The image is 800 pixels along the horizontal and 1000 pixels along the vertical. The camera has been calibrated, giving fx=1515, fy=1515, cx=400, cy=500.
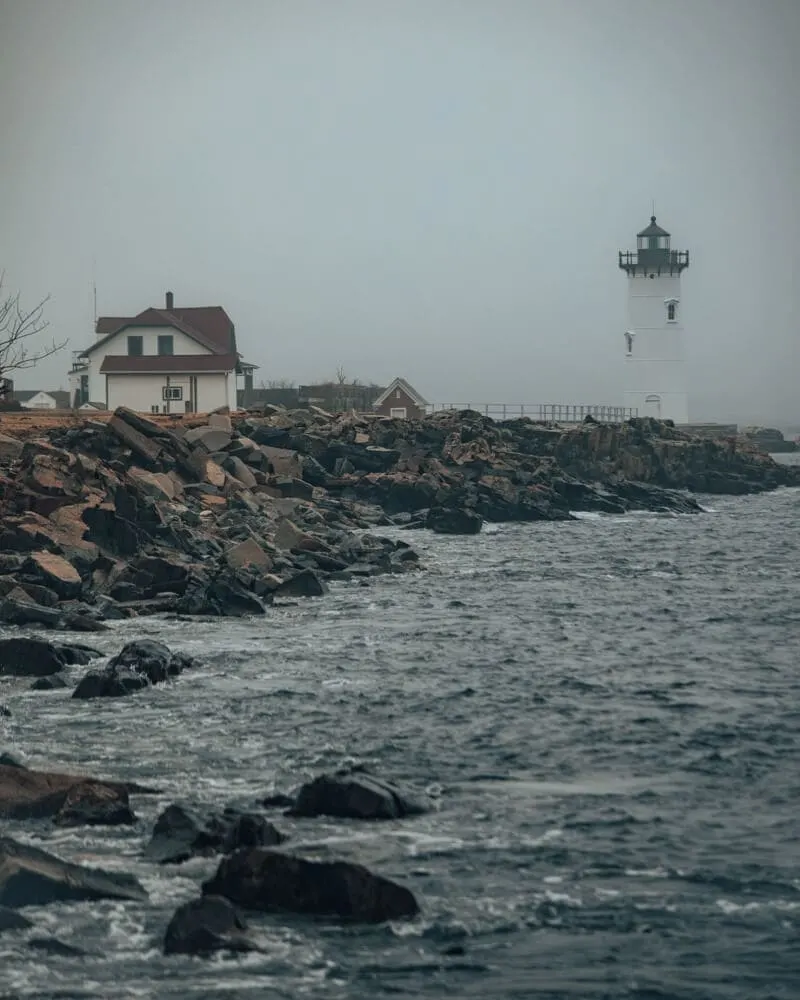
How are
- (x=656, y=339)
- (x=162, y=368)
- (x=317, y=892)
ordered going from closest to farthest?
1. (x=317, y=892)
2. (x=162, y=368)
3. (x=656, y=339)

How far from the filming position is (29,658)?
1750 centimetres

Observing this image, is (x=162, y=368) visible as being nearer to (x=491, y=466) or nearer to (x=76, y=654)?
(x=491, y=466)

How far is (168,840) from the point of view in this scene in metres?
10.5

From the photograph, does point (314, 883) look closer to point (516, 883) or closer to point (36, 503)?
point (516, 883)

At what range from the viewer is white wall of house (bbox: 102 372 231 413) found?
225ft

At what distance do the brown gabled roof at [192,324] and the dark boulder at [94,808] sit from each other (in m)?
59.5

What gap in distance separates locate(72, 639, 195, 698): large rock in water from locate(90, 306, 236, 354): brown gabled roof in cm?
5297

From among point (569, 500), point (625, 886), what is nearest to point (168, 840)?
point (625, 886)

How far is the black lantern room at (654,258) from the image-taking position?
300 ft

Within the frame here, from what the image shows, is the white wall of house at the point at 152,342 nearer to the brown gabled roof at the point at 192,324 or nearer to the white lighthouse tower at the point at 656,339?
the brown gabled roof at the point at 192,324

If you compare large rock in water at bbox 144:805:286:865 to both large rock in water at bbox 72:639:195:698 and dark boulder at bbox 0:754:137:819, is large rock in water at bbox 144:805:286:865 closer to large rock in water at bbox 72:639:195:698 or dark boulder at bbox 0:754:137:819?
dark boulder at bbox 0:754:137:819

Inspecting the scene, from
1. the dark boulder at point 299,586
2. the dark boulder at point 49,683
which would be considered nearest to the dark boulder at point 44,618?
the dark boulder at point 49,683

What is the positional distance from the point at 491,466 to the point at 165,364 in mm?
22204

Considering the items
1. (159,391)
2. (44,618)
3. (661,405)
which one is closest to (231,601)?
(44,618)
